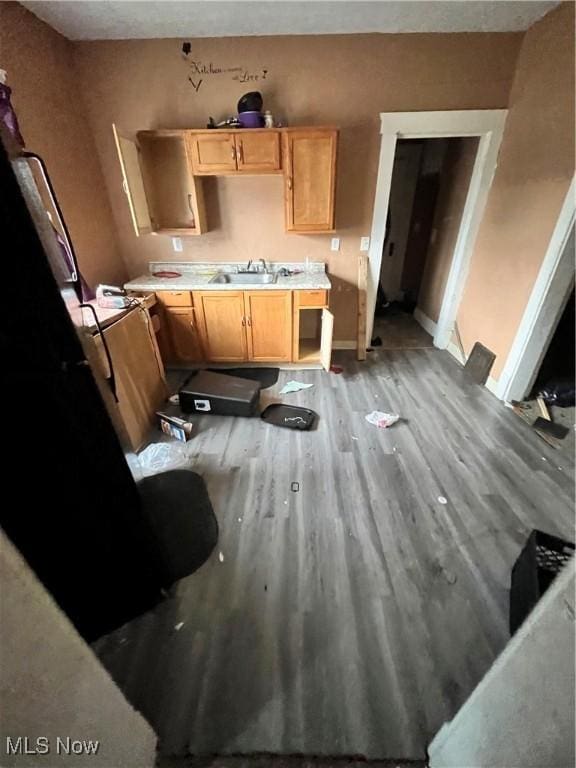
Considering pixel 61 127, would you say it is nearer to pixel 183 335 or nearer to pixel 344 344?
pixel 183 335

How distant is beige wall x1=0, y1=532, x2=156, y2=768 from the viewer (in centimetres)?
50

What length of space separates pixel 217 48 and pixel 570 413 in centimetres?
416

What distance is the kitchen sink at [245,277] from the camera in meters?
3.17

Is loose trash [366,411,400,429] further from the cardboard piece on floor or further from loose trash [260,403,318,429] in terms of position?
the cardboard piece on floor

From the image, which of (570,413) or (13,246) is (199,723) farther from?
(570,413)

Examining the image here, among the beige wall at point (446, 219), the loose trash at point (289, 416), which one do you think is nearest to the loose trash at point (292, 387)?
the loose trash at point (289, 416)

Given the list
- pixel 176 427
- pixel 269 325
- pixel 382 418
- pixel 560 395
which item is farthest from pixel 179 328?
pixel 560 395

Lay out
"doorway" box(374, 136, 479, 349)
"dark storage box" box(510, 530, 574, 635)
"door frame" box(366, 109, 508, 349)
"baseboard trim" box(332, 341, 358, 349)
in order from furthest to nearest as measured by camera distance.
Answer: "baseboard trim" box(332, 341, 358, 349) < "doorway" box(374, 136, 479, 349) < "door frame" box(366, 109, 508, 349) < "dark storage box" box(510, 530, 574, 635)

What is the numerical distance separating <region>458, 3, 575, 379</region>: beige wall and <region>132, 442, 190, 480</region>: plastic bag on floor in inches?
109

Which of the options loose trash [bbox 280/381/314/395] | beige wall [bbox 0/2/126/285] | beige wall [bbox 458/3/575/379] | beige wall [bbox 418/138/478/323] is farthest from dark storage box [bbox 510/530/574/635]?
beige wall [bbox 0/2/126/285]

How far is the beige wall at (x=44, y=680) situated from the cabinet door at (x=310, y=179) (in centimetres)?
300

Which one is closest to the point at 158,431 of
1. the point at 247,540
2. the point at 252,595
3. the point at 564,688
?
the point at 247,540

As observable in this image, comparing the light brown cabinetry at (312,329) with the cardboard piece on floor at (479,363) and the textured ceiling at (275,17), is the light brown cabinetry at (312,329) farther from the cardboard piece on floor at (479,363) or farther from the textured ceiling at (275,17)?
the textured ceiling at (275,17)

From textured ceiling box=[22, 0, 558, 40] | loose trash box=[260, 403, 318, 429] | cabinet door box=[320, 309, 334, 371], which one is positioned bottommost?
loose trash box=[260, 403, 318, 429]
